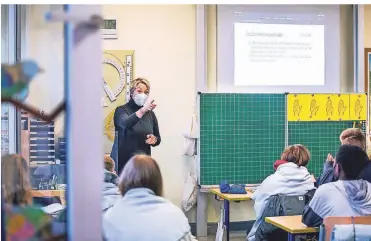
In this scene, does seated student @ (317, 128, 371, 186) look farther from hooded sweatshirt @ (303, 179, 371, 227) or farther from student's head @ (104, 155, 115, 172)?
student's head @ (104, 155, 115, 172)

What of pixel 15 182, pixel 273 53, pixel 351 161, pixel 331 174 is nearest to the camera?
pixel 15 182

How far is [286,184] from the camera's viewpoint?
360 cm

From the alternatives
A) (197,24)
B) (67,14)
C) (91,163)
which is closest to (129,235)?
(91,163)

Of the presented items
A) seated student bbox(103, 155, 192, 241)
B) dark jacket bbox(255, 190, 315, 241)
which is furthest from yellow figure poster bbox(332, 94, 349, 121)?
seated student bbox(103, 155, 192, 241)

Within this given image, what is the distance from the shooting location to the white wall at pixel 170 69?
197 inches

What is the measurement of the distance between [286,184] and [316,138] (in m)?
1.64

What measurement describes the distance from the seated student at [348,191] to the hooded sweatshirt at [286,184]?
2.50ft

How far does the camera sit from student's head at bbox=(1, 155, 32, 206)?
107cm

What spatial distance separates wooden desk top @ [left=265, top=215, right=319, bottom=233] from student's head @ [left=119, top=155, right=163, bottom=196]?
126cm

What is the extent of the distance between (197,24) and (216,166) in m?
1.41

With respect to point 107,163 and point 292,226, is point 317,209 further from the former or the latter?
point 107,163

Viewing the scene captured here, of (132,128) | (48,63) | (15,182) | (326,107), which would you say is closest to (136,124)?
(132,128)

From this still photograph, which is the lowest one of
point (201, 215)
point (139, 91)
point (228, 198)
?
point (201, 215)

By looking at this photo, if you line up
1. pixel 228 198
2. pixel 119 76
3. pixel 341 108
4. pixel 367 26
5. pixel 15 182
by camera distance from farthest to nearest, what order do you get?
pixel 367 26, pixel 341 108, pixel 119 76, pixel 228 198, pixel 15 182
